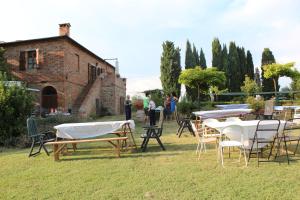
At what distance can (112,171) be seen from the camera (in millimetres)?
6359

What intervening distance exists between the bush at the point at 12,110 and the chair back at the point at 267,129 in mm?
8587

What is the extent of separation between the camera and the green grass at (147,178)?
4.75m

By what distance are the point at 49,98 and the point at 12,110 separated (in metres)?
11.3

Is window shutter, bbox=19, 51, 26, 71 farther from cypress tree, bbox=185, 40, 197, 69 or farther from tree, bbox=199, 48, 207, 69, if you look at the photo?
tree, bbox=199, 48, 207, 69

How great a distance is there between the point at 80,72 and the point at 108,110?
12.5 feet

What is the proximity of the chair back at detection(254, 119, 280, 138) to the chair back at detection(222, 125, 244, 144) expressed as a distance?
11.7 inches

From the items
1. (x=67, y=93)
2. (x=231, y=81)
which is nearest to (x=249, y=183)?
(x=67, y=93)

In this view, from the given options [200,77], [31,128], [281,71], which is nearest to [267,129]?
[31,128]

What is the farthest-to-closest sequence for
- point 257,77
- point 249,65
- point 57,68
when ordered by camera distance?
1. point 249,65
2. point 257,77
3. point 57,68

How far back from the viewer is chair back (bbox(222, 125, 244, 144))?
6590 millimetres

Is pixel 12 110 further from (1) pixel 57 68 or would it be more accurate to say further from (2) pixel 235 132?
(1) pixel 57 68

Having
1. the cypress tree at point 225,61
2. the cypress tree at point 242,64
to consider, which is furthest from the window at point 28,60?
the cypress tree at point 242,64

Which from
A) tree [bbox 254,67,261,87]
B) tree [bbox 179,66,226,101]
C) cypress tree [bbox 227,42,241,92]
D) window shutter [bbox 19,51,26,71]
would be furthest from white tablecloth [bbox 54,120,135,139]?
tree [bbox 254,67,261,87]

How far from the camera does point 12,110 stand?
11.4 m
